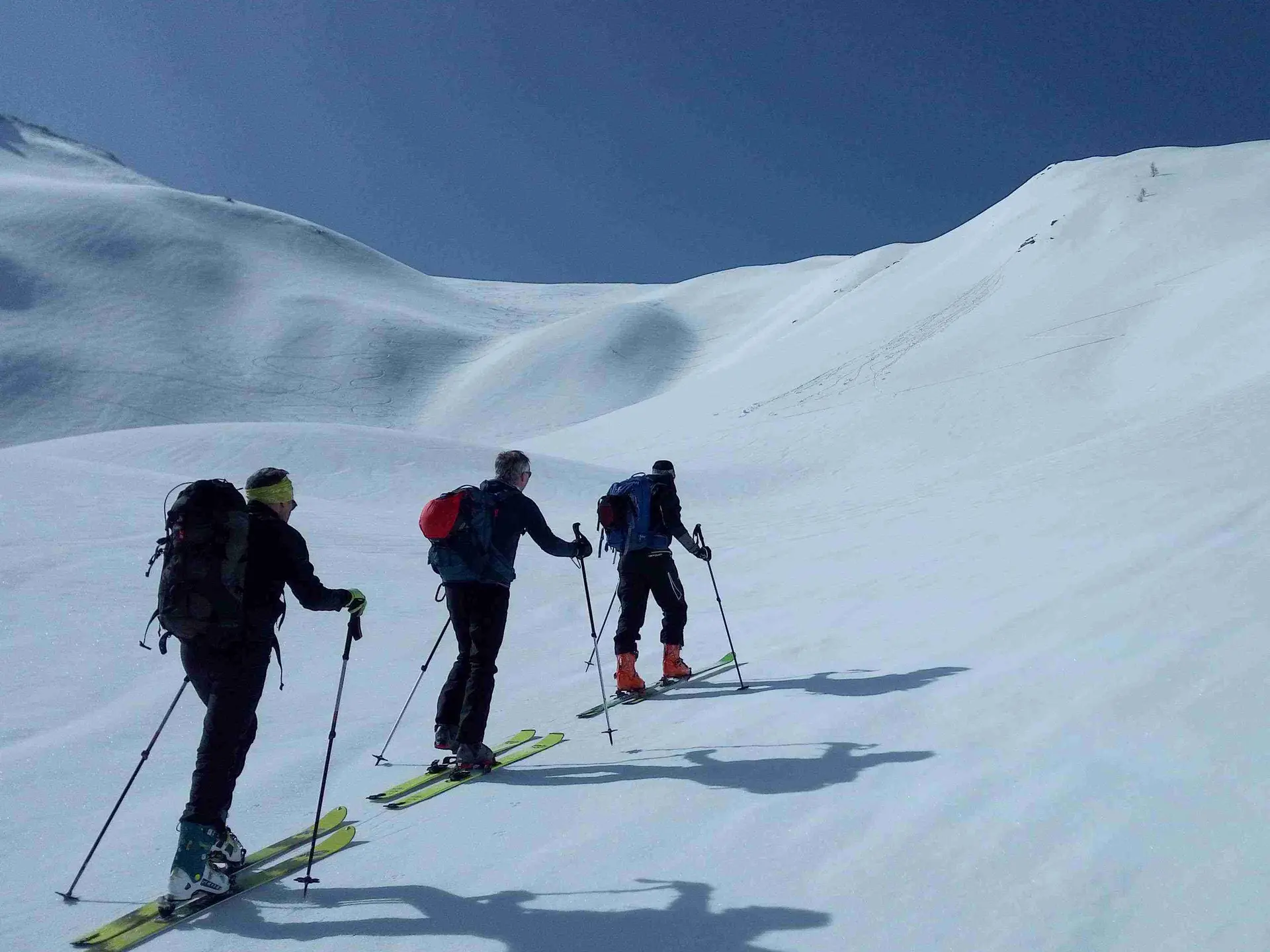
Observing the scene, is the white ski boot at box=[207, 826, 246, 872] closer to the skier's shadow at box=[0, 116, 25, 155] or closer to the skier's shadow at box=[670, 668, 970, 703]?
the skier's shadow at box=[670, 668, 970, 703]

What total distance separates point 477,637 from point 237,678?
62.1 inches

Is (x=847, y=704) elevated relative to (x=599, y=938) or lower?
elevated

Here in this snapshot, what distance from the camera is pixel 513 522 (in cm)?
535

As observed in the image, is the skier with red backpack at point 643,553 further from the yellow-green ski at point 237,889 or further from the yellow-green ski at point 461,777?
the yellow-green ski at point 237,889

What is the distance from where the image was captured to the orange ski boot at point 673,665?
23.8 feet

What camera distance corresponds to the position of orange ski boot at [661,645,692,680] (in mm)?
7254

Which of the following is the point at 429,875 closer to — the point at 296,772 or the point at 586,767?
the point at 586,767

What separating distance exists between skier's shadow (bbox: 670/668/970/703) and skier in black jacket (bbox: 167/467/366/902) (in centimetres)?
321

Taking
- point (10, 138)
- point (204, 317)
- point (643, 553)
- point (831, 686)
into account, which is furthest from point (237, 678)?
point (10, 138)

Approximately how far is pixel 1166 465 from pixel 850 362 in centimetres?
2648

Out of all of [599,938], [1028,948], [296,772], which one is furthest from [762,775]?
[296,772]

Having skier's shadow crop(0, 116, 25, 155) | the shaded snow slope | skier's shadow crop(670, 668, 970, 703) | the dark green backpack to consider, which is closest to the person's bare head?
the dark green backpack

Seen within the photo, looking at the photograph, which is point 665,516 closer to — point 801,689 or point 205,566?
point 801,689

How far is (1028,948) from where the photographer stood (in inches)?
106
